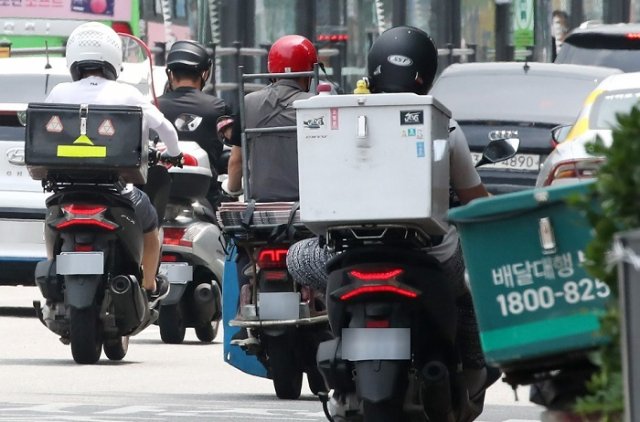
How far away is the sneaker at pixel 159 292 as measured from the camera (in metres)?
11.4

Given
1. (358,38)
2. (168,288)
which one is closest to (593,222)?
(168,288)

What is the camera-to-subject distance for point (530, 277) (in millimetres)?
4523

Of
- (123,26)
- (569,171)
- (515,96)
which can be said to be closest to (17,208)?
(515,96)

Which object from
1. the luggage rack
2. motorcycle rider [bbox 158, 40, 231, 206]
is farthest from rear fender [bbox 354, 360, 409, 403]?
motorcycle rider [bbox 158, 40, 231, 206]

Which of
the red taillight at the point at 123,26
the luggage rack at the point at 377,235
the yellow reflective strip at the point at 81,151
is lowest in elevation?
the red taillight at the point at 123,26

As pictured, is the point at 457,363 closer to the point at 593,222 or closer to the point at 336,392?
the point at 336,392

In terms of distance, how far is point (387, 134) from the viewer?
6.32 m

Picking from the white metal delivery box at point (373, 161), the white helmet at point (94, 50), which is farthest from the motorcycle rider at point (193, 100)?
the white metal delivery box at point (373, 161)

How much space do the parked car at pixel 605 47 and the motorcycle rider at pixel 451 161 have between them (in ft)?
43.6

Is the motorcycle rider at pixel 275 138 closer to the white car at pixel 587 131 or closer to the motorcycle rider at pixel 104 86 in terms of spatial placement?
the motorcycle rider at pixel 104 86

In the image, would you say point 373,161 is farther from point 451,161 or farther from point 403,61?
point 403,61

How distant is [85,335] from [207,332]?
2564 mm

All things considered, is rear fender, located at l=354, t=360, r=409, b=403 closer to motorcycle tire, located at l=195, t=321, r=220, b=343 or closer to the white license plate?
motorcycle tire, located at l=195, t=321, r=220, b=343

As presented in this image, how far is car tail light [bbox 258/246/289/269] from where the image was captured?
28.7 ft
